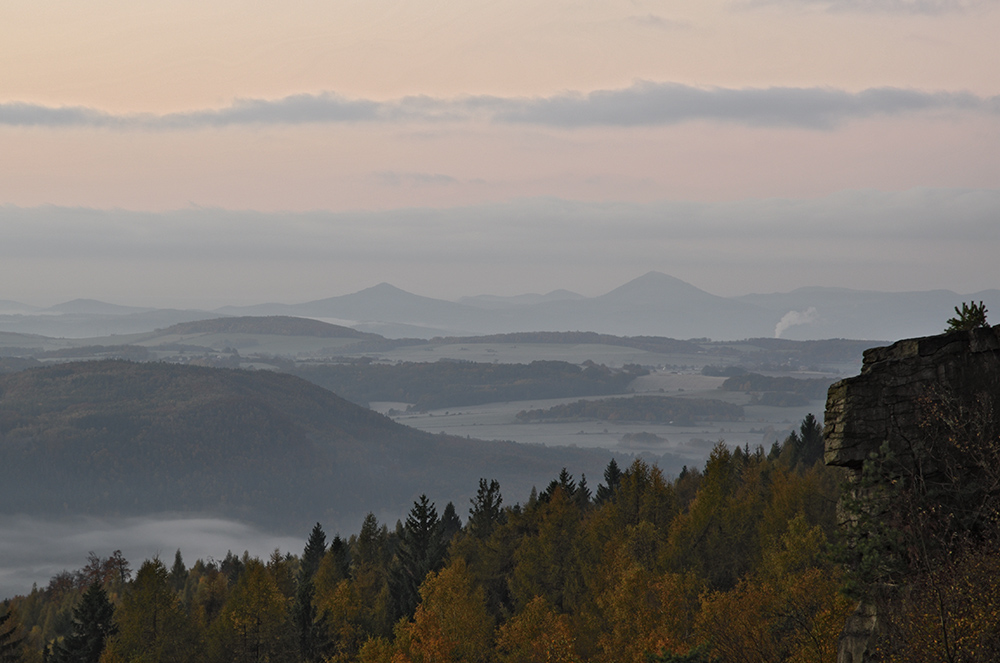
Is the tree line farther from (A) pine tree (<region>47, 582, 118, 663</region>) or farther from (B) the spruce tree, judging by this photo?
(B) the spruce tree

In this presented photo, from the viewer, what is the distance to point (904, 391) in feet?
113

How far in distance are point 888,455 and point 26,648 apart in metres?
104

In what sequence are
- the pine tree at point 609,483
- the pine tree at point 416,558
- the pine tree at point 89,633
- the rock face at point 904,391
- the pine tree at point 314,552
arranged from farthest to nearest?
1. the pine tree at point 609,483
2. the pine tree at point 314,552
3. the pine tree at point 416,558
4. the pine tree at point 89,633
5. the rock face at point 904,391

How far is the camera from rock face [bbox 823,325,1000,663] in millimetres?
33969

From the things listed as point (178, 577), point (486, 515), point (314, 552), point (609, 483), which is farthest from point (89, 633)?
point (178, 577)

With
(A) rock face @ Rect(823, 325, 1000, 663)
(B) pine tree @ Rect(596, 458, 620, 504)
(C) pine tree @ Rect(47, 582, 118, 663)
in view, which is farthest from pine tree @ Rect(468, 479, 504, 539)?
(A) rock face @ Rect(823, 325, 1000, 663)

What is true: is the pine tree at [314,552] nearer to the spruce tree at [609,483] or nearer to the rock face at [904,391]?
the spruce tree at [609,483]

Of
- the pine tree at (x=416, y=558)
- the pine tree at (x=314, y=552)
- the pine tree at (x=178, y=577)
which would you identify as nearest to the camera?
the pine tree at (x=416, y=558)

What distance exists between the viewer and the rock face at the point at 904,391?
34.0m

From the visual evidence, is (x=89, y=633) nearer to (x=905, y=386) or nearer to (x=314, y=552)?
(x=314, y=552)

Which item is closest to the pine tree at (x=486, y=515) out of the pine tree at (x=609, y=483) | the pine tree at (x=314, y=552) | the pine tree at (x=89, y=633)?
the pine tree at (x=609, y=483)

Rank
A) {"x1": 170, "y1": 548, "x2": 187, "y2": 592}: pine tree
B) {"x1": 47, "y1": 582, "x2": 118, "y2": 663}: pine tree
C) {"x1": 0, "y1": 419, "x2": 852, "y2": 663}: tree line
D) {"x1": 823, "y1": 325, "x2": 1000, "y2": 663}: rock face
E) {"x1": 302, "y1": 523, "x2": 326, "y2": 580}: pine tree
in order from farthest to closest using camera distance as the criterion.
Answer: {"x1": 170, "y1": 548, "x2": 187, "y2": 592}: pine tree → {"x1": 302, "y1": 523, "x2": 326, "y2": 580}: pine tree → {"x1": 47, "y1": 582, "x2": 118, "y2": 663}: pine tree → {"x1": 0, "y1": 419, "x2": 852, "y2": 663}: tree line → {"x1": 823, "y1": 325, "x2": 1000, "y2": 663}: rock face

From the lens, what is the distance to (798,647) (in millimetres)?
42469

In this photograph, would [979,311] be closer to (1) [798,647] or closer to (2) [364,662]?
(1) [798,647]
